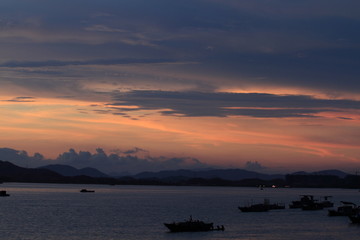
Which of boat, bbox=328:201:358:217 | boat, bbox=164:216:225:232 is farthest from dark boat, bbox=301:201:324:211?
boat, bbox=164:216:225:232

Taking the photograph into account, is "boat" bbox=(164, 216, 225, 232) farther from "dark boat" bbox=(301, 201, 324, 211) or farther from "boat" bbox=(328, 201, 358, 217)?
"dark boat" bbox=(301, 201, 324, 211)

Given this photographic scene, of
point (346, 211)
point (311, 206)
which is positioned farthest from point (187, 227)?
point (311, 206)

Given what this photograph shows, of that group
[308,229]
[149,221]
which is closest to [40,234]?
[149,221]

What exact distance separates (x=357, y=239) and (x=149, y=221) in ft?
159

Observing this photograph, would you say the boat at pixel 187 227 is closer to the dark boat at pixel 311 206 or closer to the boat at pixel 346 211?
the boat at pixel 346 211

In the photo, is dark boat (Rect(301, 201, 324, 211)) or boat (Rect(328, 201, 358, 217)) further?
dark boat (Rect(301, 201, 324, 211))

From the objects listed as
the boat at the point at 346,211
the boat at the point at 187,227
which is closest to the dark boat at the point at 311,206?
the boat at the point at 346,211

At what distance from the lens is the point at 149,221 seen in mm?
128625

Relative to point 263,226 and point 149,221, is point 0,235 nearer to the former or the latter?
point 149,221

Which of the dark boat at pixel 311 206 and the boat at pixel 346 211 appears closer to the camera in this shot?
the boat at pixel 346 211

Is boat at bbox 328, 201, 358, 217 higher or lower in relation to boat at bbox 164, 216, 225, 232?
higher

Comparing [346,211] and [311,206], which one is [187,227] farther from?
[311,206]

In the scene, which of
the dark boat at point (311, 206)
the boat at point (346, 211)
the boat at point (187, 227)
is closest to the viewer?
the boat at point (187, 227)

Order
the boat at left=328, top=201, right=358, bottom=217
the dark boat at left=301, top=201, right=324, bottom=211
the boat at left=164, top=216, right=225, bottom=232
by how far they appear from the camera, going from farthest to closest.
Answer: the dark boat at left=301, top=201, right=324, bottom=211, the boat at left=328, top=201, right=358, bottom=217, the boat at left=164, top=216, right=225, bottom=232
